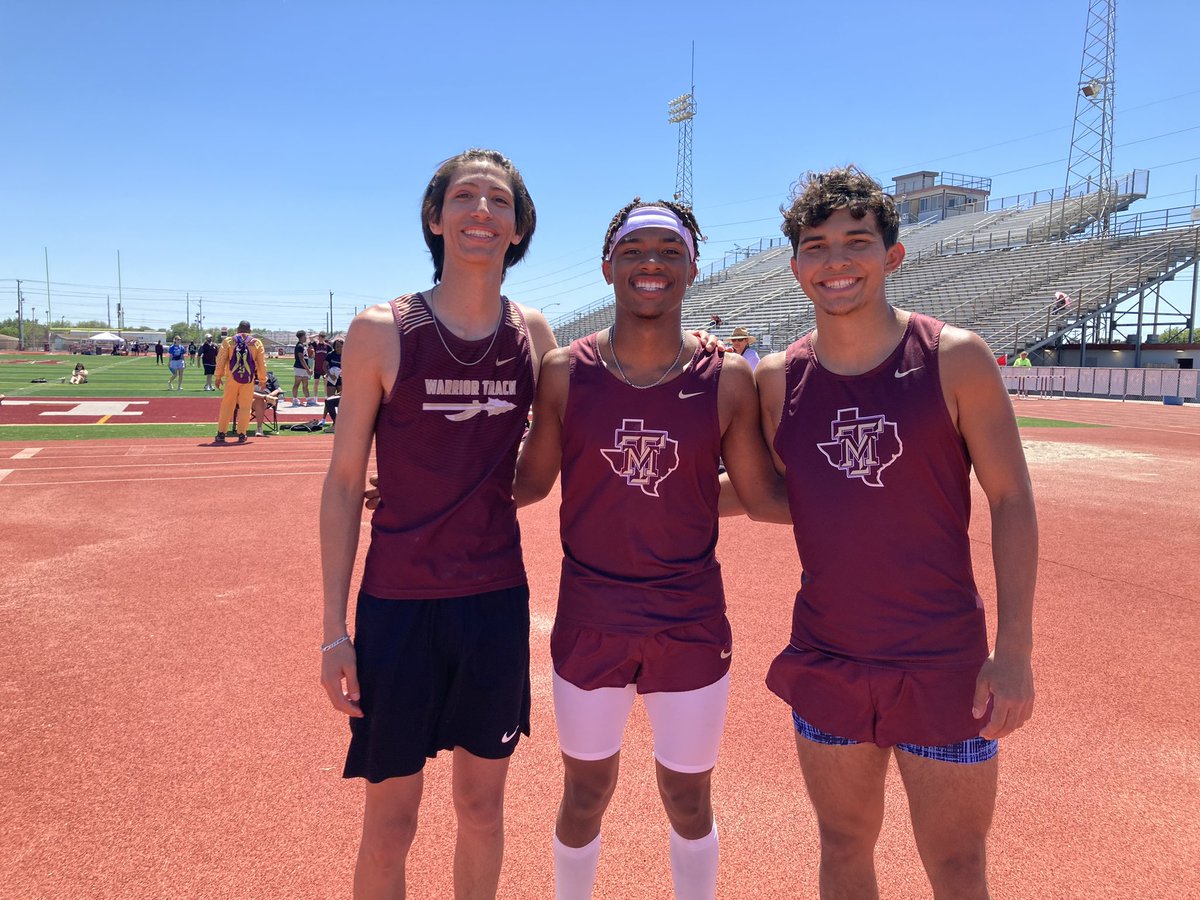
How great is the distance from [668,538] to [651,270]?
0.84m

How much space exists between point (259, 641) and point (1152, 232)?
4582 centimetres

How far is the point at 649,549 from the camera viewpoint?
2.32m

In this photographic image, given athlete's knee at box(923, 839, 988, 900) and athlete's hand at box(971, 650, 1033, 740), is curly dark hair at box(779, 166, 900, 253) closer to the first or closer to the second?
athlete's hand at box(971, 650, 1033, 740)

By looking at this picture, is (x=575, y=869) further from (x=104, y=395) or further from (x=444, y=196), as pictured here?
(x=104, y=395)

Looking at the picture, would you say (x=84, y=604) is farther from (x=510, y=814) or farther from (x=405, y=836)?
(x=405, y=836)

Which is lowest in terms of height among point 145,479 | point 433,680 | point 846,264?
point 145,479

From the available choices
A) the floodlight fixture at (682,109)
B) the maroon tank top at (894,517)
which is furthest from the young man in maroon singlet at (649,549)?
the floodlight fixture at (682,109)

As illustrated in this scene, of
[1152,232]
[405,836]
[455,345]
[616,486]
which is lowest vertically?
[405,836]

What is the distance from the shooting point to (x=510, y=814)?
309cm

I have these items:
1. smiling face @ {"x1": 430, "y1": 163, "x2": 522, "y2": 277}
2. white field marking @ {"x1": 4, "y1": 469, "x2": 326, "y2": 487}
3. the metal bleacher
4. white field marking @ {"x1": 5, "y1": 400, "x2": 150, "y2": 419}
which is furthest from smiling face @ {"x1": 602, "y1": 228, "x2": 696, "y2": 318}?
the metal bleacher

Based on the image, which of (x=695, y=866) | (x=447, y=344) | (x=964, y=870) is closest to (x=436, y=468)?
(x=447, y=344)

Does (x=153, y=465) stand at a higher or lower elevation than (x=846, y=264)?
lower

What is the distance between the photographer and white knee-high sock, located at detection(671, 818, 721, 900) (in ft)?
7.71

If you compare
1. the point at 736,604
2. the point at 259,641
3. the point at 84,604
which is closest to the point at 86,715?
the point at 259,641
